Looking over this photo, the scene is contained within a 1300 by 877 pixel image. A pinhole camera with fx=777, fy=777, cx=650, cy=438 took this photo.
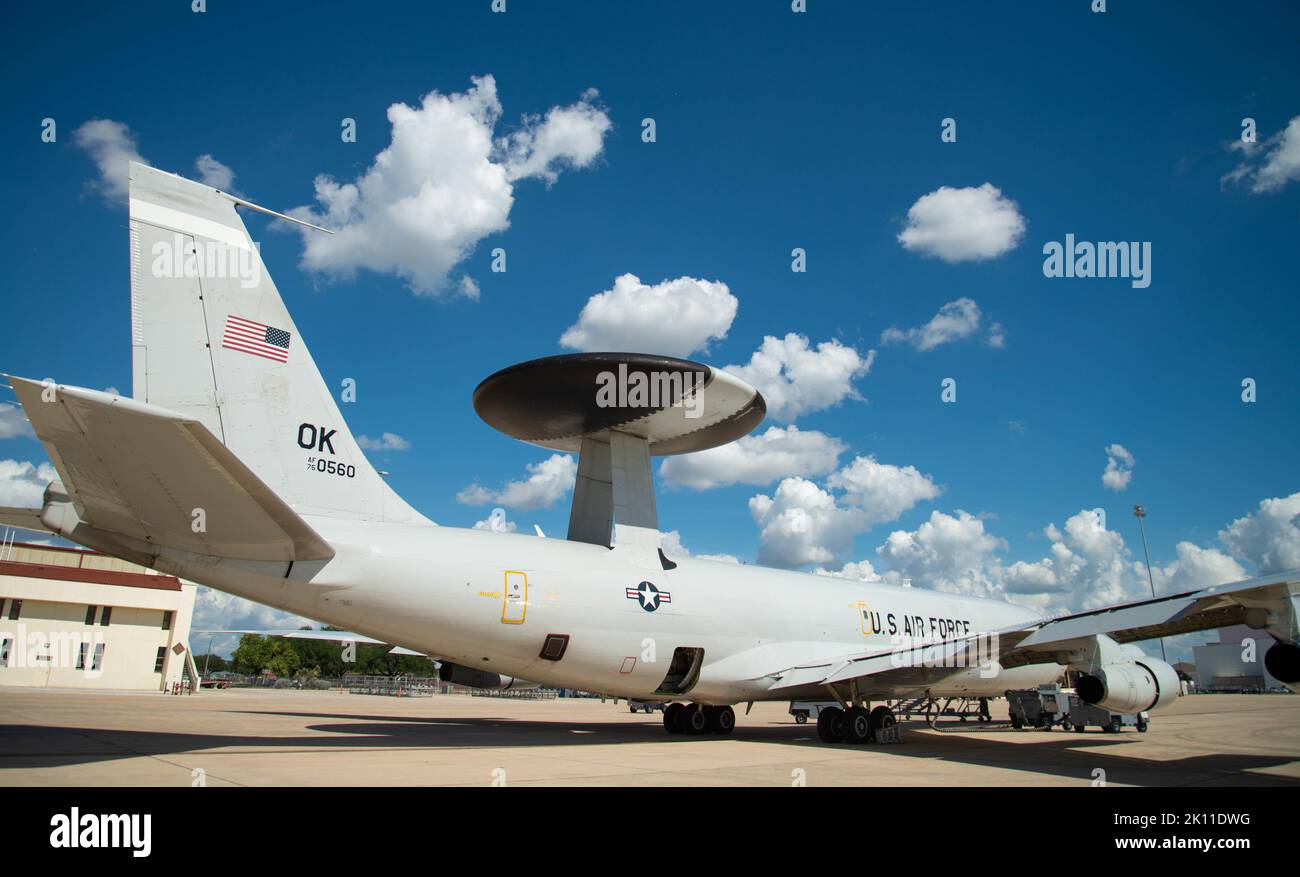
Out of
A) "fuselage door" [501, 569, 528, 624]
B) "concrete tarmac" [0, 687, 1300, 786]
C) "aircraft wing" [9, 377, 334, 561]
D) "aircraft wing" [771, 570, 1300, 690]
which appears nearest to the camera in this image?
"aircraft wing" [9, 377, 334, 561]

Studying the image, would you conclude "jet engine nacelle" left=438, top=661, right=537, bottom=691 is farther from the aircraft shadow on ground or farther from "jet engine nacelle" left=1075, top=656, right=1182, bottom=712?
"jet engine nacelle" left=1075, top=656, right=1182, bottom=712

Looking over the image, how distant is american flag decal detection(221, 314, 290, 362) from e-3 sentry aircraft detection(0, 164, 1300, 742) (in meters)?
0.03

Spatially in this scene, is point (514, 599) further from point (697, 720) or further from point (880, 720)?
point (880, 720)

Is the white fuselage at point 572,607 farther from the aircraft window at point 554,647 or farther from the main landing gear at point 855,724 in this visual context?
the main landing gear at point 855,724

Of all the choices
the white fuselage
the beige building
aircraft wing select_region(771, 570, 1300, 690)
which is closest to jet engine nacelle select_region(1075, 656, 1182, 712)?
aircraft wing select_region(771, 570, 1300, 690)

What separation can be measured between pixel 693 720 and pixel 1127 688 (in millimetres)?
8535

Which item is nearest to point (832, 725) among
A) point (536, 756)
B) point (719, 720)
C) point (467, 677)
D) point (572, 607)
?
point (719, 720)

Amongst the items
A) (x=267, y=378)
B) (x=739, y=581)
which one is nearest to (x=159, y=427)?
(x=267, y=378)

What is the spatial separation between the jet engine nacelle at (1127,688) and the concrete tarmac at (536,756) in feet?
3.10

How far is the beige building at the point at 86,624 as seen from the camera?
3391cm

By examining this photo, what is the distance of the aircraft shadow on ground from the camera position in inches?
378

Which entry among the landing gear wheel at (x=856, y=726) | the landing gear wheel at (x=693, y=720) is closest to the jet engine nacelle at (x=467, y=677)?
the landing gear wheel at (x=693, y=720)
